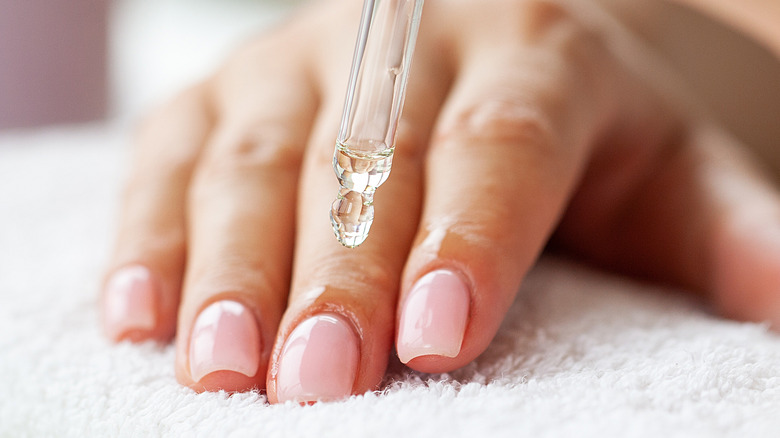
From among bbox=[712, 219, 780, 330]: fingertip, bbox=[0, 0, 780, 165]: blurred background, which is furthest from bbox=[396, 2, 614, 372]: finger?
bbox=[0, 0, 780, 165]: blurred background

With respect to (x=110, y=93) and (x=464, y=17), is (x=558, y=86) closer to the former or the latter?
(x=464, y=17)

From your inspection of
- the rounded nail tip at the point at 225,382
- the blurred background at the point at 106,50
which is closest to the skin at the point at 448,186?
the rounded nail tip at the point at 225,382

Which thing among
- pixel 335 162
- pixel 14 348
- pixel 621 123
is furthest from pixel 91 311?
pixel 621 123

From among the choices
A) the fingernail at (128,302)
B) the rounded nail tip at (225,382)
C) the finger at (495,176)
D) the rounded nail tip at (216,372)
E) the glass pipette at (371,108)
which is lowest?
the fingernail at (128,302)

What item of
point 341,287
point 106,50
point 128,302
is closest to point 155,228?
point 128,302

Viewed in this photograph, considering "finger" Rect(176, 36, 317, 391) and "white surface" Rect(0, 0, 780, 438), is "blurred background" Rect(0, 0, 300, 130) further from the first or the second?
"white surface" Rect(0, 0, 780, 438)

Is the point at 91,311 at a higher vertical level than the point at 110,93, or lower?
higher

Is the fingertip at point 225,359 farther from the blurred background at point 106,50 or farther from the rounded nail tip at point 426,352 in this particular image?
the blurred background at point 106,50
